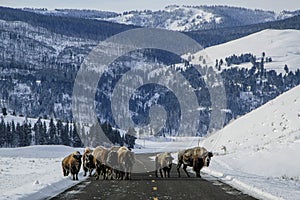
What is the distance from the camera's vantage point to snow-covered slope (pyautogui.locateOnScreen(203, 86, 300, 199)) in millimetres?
24184

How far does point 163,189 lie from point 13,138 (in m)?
119

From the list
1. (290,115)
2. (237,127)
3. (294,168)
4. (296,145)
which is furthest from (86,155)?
(237,127)

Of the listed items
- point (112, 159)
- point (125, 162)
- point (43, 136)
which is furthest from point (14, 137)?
point (125, 162)

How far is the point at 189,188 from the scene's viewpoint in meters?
22.2

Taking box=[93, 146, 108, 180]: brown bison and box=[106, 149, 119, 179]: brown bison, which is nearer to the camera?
box=[106, 149, 119, 179]: brown bison

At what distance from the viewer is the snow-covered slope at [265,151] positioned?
2418 cm

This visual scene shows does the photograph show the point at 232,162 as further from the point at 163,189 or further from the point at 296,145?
the point at 163,189

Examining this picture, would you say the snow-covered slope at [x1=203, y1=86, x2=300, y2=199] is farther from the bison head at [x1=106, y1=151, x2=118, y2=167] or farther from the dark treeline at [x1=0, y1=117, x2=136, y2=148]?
the dark treeline at [x1=0, y1=117, x2=136, y2=148]

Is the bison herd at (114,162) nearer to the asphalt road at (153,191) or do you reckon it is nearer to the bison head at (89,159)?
the bison head at (89,159)

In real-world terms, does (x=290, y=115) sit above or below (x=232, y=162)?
above

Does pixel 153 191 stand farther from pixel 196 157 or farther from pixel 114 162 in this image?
pixel 196 157

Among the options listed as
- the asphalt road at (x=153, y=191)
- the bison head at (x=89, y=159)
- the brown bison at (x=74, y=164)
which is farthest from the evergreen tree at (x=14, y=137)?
the asphalt road at (x=153, y=191)

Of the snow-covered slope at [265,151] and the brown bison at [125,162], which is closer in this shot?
the snow-covered slope at [265,151]

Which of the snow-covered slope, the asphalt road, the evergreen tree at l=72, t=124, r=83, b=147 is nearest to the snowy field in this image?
the snow-covered slope
